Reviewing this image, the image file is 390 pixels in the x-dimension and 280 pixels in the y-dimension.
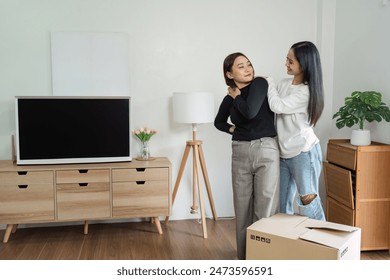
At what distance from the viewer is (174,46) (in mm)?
3934

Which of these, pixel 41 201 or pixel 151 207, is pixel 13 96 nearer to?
pixel 41 201

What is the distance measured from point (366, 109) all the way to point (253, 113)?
1.25 metres

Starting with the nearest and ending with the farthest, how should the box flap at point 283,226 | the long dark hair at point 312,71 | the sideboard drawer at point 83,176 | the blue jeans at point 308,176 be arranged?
the box flap at point 283,226, the long dark hair at point 312,71, the blue jeans at point 308,176, the sideboard drawer at point 83,176

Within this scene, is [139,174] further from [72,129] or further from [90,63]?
[90,63]

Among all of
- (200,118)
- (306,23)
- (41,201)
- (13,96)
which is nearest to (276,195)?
(200,118)

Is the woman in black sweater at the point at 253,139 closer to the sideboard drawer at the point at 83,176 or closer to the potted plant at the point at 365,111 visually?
the potted plant at the point at 365,111

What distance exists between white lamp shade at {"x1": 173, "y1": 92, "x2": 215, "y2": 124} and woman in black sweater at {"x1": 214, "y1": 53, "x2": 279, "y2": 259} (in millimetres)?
892

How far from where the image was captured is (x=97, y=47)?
3779mm

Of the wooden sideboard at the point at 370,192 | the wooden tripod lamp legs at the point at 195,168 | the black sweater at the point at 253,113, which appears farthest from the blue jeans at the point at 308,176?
the wooden tripod lamp legs at the point at 195,168

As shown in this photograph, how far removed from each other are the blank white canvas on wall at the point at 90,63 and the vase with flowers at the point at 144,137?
38cm

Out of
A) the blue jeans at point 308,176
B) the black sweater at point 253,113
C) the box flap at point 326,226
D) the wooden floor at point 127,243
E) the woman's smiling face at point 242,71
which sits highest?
the woman's smiling face at point 242,71

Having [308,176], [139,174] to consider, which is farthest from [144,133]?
[308,176]

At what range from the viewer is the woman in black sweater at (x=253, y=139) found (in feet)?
8.18

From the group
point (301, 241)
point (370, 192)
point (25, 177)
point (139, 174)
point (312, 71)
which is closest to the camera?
point (301, 241)
